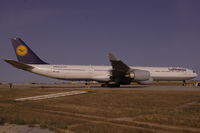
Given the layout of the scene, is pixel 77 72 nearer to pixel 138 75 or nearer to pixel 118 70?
pixel 118 70

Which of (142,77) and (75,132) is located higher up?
(142,77)

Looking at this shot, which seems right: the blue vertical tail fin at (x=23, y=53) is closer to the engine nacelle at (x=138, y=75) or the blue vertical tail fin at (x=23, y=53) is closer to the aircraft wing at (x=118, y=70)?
the aircraft wing at (x=118, y=70)

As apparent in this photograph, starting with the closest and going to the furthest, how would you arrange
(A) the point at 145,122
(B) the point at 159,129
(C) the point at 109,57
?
(B) the point at 159,129 < (A) the point at 145,122 < (C) the point at 109,57

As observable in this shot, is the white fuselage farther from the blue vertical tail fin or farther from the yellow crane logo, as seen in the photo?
the yellow crane logo

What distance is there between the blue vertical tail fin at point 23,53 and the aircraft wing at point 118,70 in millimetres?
11170

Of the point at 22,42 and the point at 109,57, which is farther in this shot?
the point at 22,42

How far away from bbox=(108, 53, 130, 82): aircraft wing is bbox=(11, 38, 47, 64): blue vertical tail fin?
36.6ft

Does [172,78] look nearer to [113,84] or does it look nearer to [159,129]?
[113,84]

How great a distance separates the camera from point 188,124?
864cm

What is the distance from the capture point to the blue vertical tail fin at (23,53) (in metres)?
32.8

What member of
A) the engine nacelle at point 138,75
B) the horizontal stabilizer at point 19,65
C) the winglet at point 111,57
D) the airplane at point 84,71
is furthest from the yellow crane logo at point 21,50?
the engine nacelle at point 138,75

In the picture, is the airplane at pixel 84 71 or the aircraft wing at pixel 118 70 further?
the airplane at pixel 84 71

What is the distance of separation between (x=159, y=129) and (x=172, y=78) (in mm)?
32747

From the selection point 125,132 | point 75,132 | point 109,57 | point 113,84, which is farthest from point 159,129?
point 113,84
